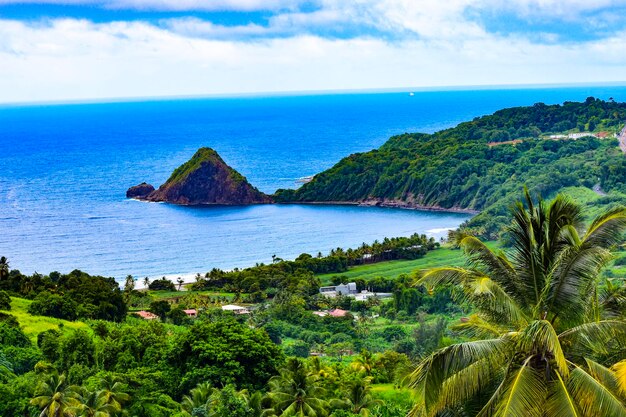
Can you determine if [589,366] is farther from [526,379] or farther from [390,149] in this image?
[390,149]

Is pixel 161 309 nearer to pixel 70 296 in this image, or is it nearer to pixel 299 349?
pixel 70 296

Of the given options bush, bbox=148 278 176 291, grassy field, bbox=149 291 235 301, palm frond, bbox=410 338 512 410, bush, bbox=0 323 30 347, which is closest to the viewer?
palm frond, bbox=410 338 512 410

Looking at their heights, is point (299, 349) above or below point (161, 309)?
below

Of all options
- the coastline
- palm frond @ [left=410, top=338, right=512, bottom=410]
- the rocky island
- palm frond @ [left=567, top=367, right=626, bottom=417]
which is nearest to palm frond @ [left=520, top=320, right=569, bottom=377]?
palm frond @ [left=567, top=367, right=626, bottom=417]

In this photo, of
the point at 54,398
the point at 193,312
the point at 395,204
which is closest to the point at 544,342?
the point at 54,398

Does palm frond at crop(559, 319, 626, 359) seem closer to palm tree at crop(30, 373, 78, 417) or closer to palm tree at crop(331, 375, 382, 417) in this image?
palm tree at crop(331, 375, 382, 417)

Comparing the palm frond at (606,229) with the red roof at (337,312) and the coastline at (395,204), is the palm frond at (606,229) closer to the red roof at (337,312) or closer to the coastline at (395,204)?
the red roof at (337,312)
